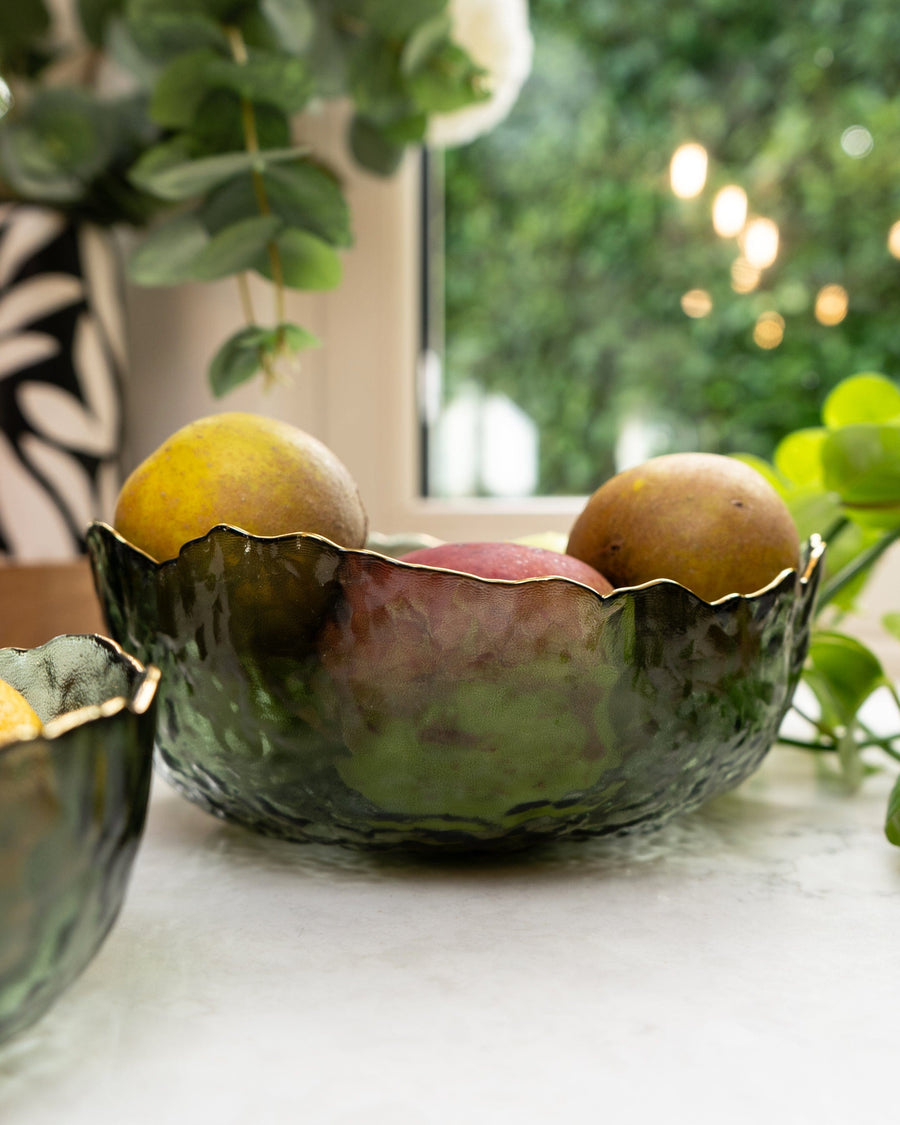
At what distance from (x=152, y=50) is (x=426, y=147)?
0.47 m

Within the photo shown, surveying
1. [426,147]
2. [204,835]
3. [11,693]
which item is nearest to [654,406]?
→ [426,147]

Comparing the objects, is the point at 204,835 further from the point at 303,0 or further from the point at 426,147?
the point at 426,147

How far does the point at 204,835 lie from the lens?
356mm

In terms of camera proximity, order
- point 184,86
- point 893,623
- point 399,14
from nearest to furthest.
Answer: point 893,623, point 184,86, point 399,14

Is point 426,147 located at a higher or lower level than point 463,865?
higher

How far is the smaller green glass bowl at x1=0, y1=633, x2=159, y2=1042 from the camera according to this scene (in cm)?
17

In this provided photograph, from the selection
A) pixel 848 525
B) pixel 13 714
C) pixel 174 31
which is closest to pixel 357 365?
pixel 174 31

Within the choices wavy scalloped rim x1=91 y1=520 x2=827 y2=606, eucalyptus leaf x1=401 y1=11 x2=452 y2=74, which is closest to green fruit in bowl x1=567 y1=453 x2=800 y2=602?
wavy scalloped rim x1=91 y1=520 x2=827 y2=606

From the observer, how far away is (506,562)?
30 cm

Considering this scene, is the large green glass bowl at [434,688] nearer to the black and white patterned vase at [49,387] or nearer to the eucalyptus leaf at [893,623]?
the eucalyptus leaf at [893,623]

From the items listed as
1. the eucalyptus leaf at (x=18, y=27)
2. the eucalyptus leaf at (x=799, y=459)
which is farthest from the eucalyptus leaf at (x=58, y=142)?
the eucalyptus leaf at (x=799, y=459)

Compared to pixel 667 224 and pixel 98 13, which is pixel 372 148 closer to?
pixel 98 13

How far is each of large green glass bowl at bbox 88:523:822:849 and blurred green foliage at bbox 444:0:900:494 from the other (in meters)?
0.84

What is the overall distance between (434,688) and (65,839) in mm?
107
